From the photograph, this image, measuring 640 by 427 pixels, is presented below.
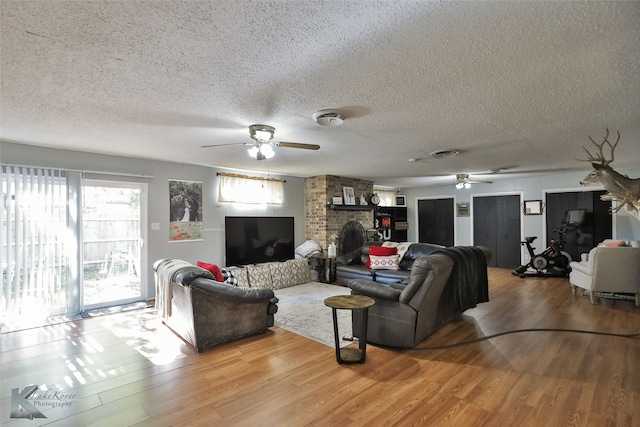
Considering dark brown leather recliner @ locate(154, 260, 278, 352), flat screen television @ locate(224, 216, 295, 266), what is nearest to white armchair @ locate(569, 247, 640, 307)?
dark brown leather recliner @ locate(154, 260, 278, 352)

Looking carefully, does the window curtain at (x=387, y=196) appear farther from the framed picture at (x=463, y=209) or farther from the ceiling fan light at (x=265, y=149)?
the ceiling fan light at (x=265, y=149)

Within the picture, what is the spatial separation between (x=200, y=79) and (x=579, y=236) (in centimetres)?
872

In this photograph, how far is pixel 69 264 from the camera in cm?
431

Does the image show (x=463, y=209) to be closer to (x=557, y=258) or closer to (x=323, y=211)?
(x=557, y=258)

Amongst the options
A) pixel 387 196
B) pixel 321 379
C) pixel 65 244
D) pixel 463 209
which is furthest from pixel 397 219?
pixel 65 244

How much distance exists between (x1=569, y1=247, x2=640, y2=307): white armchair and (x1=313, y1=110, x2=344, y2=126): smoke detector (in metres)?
4.78

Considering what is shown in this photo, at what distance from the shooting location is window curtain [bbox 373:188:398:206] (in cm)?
949

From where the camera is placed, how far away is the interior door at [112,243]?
4.59 meters

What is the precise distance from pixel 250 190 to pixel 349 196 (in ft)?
7.90

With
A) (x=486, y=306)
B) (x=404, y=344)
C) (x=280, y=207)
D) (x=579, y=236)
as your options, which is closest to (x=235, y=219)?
(x=280, y=207)

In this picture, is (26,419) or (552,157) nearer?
(26,419)

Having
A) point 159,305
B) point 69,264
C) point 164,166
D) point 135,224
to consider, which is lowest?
point 159,305

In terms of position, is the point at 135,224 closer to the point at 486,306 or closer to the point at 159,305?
the point at 159,305

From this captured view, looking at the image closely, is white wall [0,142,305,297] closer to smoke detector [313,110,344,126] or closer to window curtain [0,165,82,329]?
window curtain [0,165,82,329]
